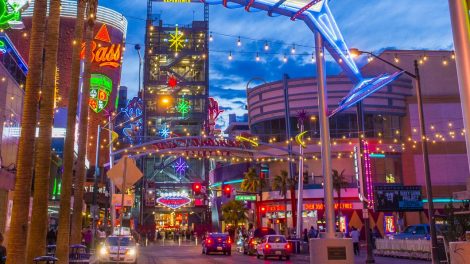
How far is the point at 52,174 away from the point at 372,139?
35.7m

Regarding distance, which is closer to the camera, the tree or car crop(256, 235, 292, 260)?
car crop(256, 235, 292, 260)

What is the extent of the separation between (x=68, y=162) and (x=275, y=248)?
55.6ft

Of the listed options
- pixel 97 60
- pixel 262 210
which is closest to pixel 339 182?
pixel 262 210

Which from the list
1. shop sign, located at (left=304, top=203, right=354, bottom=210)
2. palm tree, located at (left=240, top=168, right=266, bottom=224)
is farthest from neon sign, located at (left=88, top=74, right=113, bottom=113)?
shop sign, located at (left=304, top=203, right=354, bottom=210)

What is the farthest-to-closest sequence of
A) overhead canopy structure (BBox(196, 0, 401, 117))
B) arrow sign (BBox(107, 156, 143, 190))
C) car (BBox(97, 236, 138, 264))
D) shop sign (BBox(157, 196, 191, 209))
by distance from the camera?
shop sign (BBox(157, 196, 191, 209)) < car (BBox(97, 236, 138, 264)) < overhead canopy structure (BBox(196, 0, 401, 117)) < arrow sign (BBox(107, 156, 143, 190))

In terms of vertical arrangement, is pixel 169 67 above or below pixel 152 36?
below

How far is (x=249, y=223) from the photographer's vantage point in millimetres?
66562

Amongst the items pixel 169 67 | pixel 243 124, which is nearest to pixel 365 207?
pixel 169 67

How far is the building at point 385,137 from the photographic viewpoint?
55.0 m

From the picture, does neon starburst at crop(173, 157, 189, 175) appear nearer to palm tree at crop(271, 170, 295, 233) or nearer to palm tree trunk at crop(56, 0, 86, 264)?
palm tree at crop(271, 170, 295, 233)

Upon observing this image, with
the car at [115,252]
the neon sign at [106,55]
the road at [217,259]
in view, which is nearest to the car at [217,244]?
the road at [217,259]

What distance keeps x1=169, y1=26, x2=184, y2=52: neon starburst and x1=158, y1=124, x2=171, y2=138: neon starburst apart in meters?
15.0

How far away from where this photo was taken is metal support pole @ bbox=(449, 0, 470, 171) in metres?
7.93

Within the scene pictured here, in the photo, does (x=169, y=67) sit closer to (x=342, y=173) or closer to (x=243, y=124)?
(x=243, y=124)
